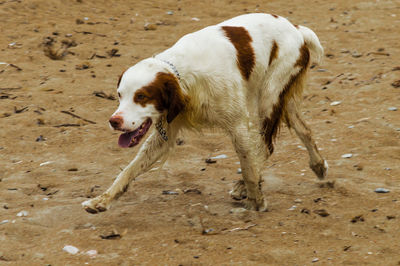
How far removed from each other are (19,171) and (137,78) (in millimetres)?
2108

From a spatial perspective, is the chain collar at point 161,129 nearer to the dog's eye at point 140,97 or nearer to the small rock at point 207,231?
the dog's eye at point 140,97

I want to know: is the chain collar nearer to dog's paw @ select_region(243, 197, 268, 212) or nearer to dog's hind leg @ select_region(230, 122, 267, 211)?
dog's hind leg @ select_region(230, 122, 267, 211)

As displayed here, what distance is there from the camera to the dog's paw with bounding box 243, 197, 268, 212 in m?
4.48

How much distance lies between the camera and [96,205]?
424 centimetres

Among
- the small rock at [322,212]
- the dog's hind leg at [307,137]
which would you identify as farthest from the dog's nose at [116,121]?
the dog's hind leg at [307,137]

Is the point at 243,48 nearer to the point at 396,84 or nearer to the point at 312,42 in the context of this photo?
the point at 312,42

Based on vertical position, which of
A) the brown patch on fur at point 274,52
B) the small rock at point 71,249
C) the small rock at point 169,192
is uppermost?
the brown patch on fur at point 274,52

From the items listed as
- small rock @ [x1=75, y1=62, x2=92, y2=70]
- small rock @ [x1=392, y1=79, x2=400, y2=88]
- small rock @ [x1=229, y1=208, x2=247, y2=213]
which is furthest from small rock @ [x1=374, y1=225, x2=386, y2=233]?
small rock @ [x1=75, y1=62, x2=92, y2=70]

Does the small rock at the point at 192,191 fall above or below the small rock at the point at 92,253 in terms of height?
below

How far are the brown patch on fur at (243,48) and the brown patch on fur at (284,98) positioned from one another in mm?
403

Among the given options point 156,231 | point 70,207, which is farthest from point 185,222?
point 70,207

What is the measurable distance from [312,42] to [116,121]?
Result: 2.03 m

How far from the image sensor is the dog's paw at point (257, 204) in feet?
14.7

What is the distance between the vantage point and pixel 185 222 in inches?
169
